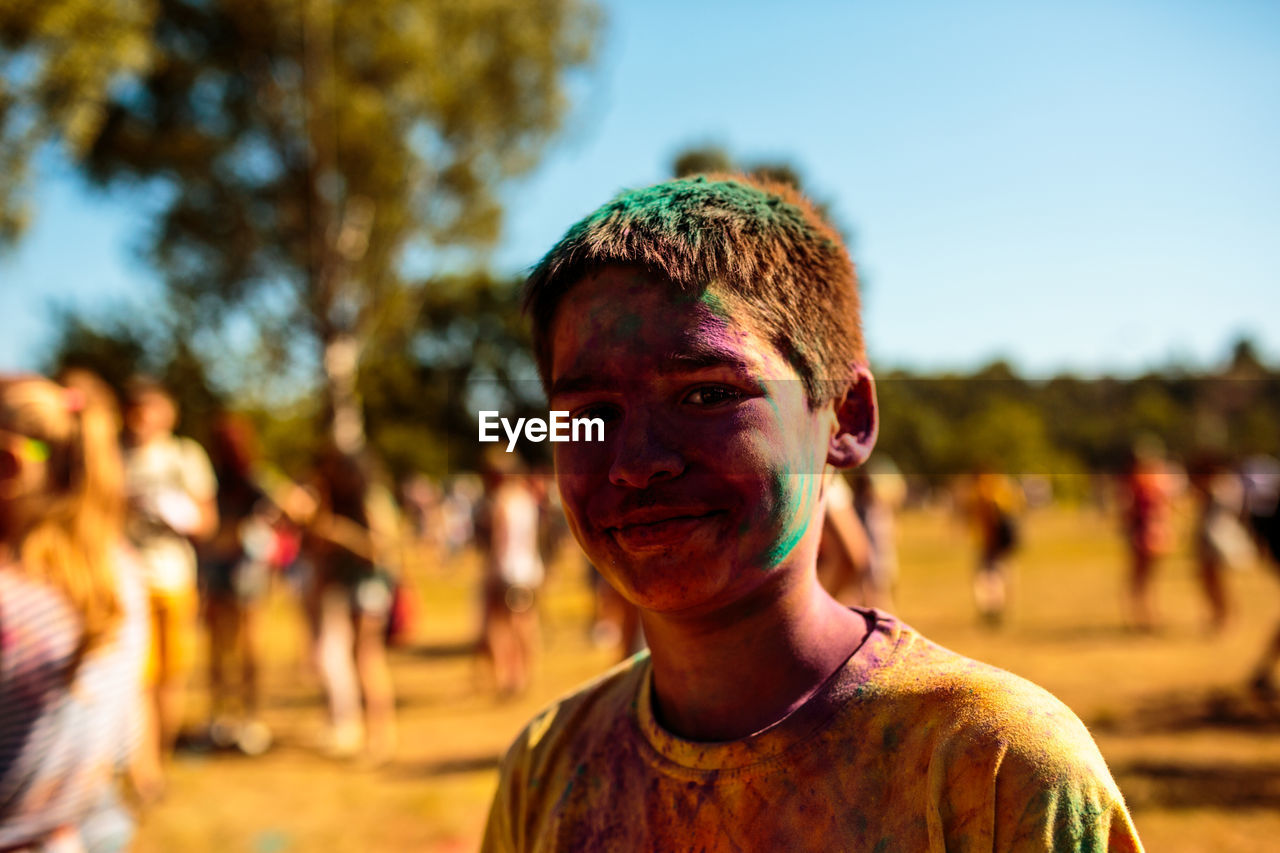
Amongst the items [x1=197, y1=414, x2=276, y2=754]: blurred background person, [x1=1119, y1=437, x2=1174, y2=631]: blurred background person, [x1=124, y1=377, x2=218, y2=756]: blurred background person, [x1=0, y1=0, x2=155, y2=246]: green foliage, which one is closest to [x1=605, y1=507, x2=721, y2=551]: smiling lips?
[x1=124, y1=377, x2=218, y2=756]: blurred background person

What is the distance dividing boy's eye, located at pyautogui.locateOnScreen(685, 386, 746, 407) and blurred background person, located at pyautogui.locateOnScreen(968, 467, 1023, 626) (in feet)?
29.5

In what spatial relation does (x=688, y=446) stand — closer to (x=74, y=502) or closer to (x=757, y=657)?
(x=757, y=657)

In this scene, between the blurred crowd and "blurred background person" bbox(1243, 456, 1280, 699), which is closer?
the blurred crowd

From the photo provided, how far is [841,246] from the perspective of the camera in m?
1.26

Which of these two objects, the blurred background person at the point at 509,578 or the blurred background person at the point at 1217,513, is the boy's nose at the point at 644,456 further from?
the blurred background person at the point at 1217,513

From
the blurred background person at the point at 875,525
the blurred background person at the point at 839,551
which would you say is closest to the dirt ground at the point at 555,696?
the blurred background person at the point at 875,525

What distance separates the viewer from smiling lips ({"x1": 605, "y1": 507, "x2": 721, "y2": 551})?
1058mm

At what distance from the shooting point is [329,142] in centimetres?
1664

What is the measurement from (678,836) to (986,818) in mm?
377

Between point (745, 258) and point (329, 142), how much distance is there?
1738 cm

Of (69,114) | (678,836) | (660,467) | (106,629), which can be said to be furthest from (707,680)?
(69,114)

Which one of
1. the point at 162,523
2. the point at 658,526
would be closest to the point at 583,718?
the point at 658,526

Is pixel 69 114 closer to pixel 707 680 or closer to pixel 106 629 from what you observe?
pixel 106 629

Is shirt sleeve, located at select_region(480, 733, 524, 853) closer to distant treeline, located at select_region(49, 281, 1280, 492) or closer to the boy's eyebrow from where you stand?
distant treeline, located at select_region(49, 281, 1280, 492)
